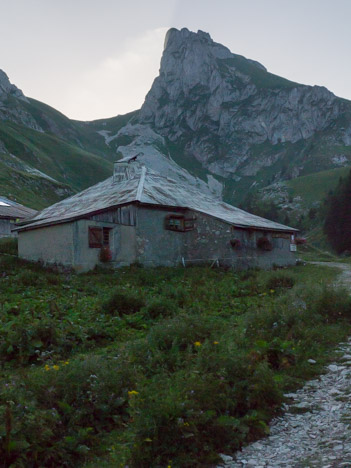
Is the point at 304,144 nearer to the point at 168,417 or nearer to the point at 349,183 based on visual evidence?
the point at 349,183

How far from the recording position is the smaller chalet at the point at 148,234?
22834 millimetres

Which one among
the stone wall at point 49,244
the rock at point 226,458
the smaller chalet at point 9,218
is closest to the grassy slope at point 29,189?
the smaller chalet at point 9,218

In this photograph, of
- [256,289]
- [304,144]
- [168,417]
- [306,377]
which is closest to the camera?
[168,417]

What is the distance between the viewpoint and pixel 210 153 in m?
199

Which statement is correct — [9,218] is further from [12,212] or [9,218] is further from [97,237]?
[97,237]

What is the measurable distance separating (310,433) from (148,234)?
2005cm

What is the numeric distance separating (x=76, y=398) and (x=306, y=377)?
3.81 m

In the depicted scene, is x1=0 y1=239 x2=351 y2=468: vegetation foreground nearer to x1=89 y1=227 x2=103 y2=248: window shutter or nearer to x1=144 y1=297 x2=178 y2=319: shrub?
x1=144 y1=297 x2=178 y2=319: shrub

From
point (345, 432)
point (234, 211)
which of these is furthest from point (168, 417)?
point (234, 211)

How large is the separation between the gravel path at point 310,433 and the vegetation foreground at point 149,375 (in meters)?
0.19

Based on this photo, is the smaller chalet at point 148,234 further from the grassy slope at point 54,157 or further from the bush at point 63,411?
the grassy slope at point 54,157

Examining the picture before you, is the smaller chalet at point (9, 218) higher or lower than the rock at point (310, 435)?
higher

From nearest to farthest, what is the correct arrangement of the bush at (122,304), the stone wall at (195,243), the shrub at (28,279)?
the bush at (122,304), the shrub at (28,279), the stone wall at (195,243)

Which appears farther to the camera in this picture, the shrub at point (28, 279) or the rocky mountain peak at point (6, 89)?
the rocky mountain peak at point (6, 89)
